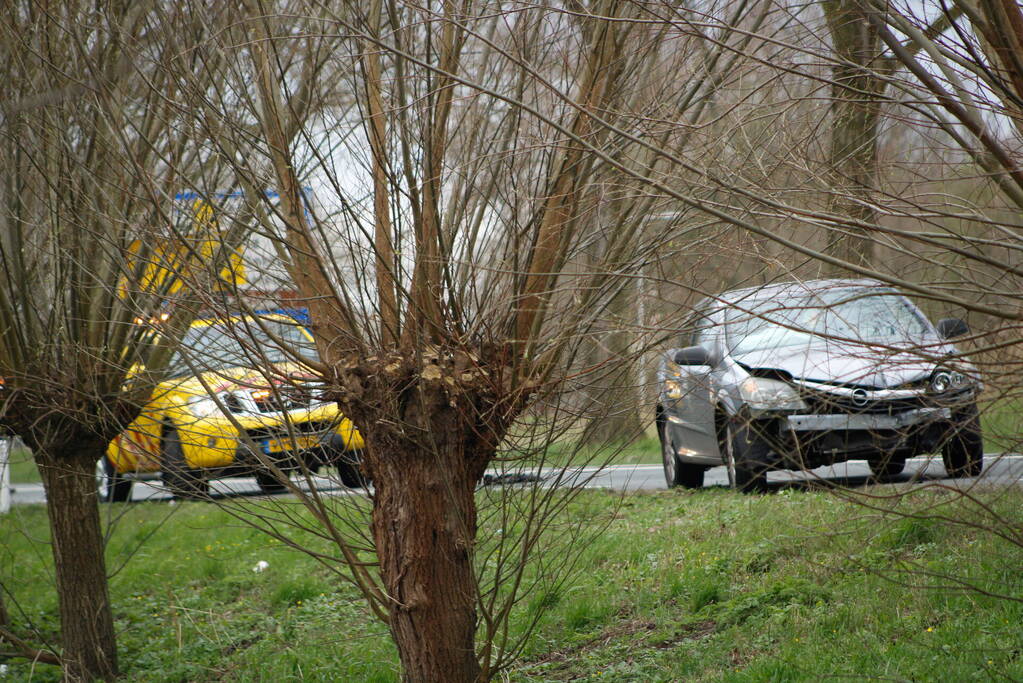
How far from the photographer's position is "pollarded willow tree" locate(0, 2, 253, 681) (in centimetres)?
466

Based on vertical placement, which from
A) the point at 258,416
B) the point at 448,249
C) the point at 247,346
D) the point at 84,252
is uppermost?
the point at 84,252

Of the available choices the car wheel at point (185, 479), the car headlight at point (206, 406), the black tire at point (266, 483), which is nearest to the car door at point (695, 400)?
the black tire at point (266, 483)

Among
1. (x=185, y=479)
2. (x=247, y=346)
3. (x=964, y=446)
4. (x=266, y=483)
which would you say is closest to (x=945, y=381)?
(x=964, y=446)

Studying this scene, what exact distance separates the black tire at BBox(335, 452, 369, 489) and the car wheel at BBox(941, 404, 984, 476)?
249 cm

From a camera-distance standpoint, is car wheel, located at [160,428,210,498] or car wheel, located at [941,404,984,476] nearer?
car wheel, located at [941,404,984,476]

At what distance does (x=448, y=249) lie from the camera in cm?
425

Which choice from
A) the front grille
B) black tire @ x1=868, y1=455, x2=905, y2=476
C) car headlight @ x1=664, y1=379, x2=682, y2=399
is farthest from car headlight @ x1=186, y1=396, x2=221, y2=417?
black tire @ x1=868, y1=455, x2=905, y2=476

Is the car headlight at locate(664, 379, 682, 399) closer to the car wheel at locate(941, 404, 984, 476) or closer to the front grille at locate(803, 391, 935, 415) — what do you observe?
the front grille at locate(803, 391, 935, 415)

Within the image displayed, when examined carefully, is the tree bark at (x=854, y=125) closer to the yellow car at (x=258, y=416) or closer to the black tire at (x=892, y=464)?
the black tire at (x=892, y=464)

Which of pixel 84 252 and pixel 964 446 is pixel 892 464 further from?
pixel 84 252

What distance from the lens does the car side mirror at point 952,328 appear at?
127 inches

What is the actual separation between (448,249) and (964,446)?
2109 mm

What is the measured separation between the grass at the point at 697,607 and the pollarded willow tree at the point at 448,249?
65 centimetres

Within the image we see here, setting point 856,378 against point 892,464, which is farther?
point 892,464
